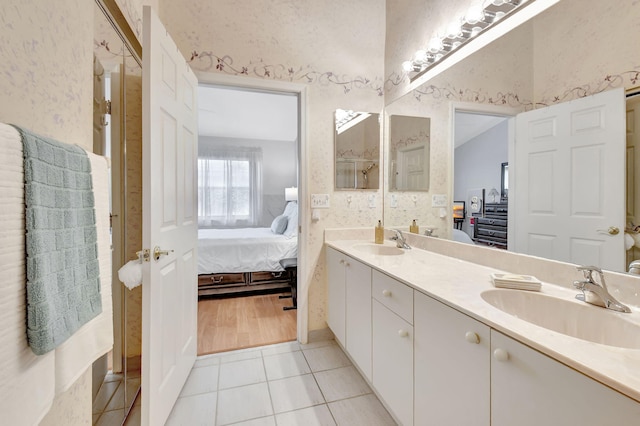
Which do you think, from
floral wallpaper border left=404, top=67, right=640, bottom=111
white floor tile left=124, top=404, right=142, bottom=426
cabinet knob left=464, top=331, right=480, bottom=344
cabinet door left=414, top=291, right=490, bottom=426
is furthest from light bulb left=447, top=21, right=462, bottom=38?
white floor tile left=124, top=404, right=142, bottom=426

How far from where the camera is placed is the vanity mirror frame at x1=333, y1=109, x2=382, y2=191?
2305mm

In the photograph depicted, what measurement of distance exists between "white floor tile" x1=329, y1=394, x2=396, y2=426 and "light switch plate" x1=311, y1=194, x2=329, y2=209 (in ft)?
4.37

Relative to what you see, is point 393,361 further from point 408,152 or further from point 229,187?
point 229,187

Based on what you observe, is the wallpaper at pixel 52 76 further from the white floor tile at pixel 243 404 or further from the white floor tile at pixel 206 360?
the white floor tile at pixel 206 360

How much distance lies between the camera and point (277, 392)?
1.68 meters

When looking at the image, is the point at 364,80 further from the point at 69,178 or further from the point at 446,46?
the point at 69,178

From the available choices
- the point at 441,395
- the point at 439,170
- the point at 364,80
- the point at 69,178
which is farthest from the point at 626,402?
the point at 364,80

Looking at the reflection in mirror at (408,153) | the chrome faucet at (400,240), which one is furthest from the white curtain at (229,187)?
the chrome faucet at (400,240)

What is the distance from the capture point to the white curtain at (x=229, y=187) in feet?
17.4

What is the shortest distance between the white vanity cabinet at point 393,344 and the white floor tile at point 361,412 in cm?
15

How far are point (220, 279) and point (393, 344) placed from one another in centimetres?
265

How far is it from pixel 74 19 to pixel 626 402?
177 centimetres

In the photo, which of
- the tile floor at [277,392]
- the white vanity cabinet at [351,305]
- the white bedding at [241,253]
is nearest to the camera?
the tile floor at [277,392]

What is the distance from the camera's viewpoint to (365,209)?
2396 mm
